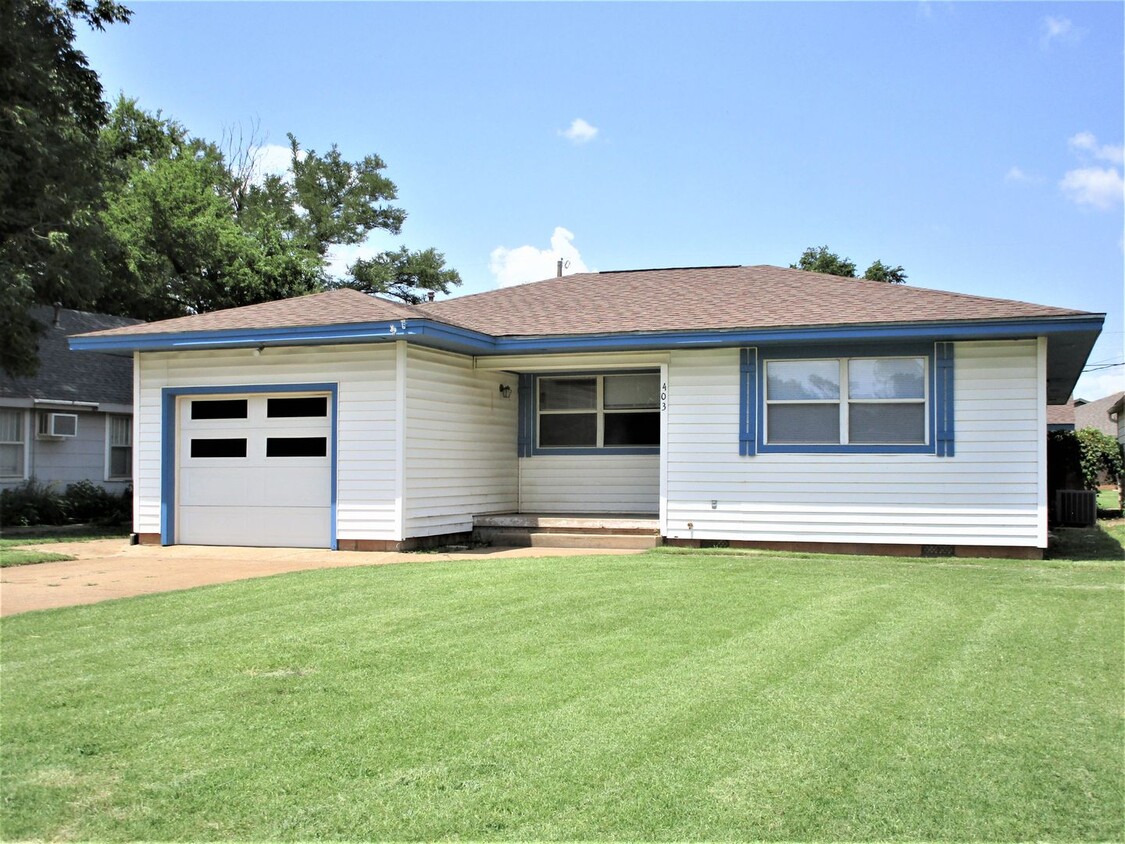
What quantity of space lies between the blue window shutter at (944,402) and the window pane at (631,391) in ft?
14.3

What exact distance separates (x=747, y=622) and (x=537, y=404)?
903 cm

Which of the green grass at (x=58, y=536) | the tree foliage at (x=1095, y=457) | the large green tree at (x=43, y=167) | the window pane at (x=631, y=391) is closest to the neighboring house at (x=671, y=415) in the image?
the window pane at (x=631, y=391)

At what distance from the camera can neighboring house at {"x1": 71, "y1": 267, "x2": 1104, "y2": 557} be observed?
41.6ft

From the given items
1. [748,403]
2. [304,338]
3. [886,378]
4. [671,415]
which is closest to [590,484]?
[671,415]

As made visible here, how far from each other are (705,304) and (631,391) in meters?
1.84

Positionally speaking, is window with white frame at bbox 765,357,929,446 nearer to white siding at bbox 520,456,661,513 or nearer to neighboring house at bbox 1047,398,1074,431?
white siding at bbox 520,456,661,513

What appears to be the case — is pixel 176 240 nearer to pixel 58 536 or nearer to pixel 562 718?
pixel 58 536

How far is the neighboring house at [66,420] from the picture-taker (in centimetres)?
2038

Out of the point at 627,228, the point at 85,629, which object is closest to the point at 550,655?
the point at 85,629

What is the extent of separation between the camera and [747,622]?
24.7 feet

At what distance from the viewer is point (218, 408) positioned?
47.2 feet

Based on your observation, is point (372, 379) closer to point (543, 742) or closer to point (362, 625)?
point (362, 625)

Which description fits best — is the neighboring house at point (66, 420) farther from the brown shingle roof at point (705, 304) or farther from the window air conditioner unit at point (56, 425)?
the brown shingle roof at point (705, 304)

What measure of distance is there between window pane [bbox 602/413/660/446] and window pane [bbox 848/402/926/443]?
335 centimetres
